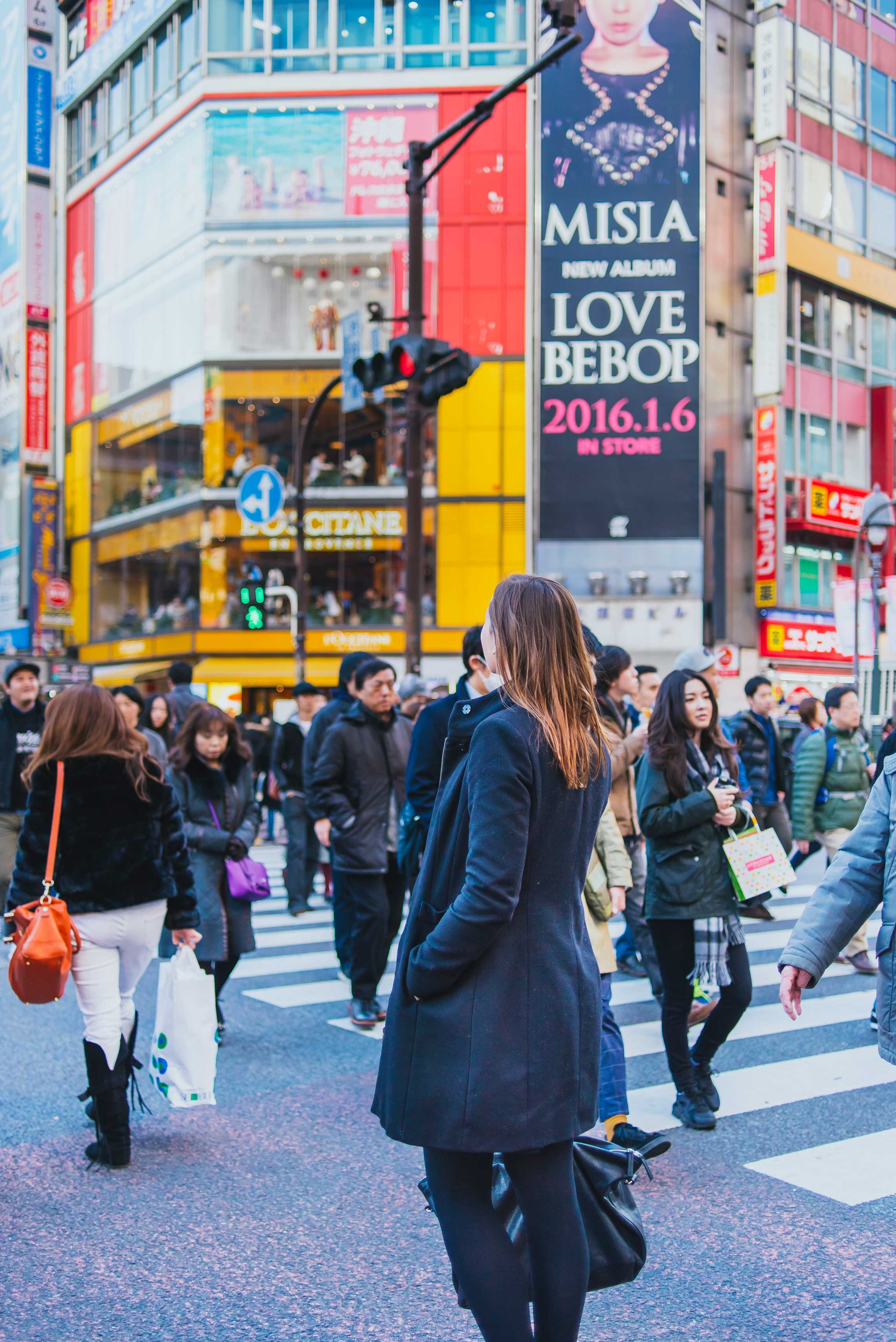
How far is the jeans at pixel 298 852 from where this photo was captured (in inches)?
452

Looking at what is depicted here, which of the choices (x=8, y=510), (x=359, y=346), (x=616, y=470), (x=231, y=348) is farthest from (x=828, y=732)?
(x=8, y=510)

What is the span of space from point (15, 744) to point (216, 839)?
9.63ft

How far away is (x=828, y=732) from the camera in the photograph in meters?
9.06

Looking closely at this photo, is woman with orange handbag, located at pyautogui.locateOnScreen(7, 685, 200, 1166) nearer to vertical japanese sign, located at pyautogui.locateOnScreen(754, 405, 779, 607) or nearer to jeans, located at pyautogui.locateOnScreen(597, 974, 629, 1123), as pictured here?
jeans, located at pyautogui.locateOnScreen(597, 974, 629, 1123)

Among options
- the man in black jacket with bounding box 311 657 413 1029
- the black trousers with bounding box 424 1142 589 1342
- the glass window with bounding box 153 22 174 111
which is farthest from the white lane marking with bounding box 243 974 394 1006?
the glass window with bounding box 153 22 174 111

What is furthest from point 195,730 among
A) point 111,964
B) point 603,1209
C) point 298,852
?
point 298,852

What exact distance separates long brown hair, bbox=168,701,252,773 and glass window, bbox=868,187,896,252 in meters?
33.4

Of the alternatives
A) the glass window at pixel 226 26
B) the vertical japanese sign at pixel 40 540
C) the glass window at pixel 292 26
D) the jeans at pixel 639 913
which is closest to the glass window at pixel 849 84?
the glass window at pixel 292 26

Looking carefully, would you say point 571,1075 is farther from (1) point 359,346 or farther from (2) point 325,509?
(2) point 325,509

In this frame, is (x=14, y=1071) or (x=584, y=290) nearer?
(x=14, y=1071)

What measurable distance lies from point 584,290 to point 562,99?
4573 mm

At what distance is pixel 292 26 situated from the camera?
31.4 m

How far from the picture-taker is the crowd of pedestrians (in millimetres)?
2654

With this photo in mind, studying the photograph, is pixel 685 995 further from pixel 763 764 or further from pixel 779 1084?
pixel 763 764
